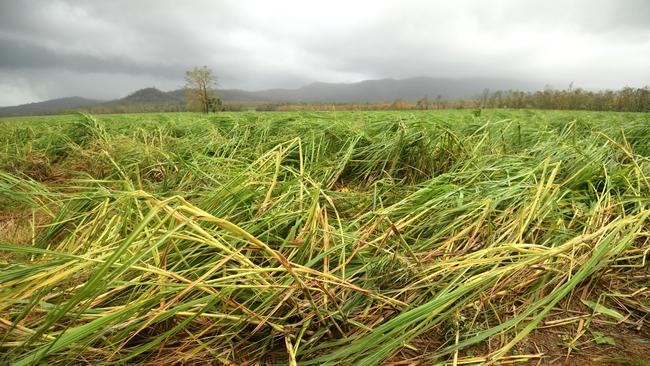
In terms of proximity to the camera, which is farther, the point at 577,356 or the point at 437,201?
the point at 437,201

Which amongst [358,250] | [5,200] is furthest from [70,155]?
[358,250]

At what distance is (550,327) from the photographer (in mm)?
1143

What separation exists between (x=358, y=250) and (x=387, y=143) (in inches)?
61.4

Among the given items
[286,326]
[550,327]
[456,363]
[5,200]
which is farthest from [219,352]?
[5,200]

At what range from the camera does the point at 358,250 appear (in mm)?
1329

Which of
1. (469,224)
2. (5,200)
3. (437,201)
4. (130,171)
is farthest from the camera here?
(130,171)

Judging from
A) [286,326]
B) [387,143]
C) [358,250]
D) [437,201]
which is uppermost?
[387,143]

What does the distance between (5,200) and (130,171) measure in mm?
894

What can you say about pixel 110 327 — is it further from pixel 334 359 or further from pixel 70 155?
pixel 70 155

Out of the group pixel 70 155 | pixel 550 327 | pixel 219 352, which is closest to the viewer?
pixel 219 352

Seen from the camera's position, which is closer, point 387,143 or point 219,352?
point 219,352

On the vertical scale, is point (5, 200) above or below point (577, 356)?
above

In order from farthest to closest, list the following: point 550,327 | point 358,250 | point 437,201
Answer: point 437,201 → point 358,250 → point 550,327

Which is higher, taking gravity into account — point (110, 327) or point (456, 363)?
point (110, 327)
